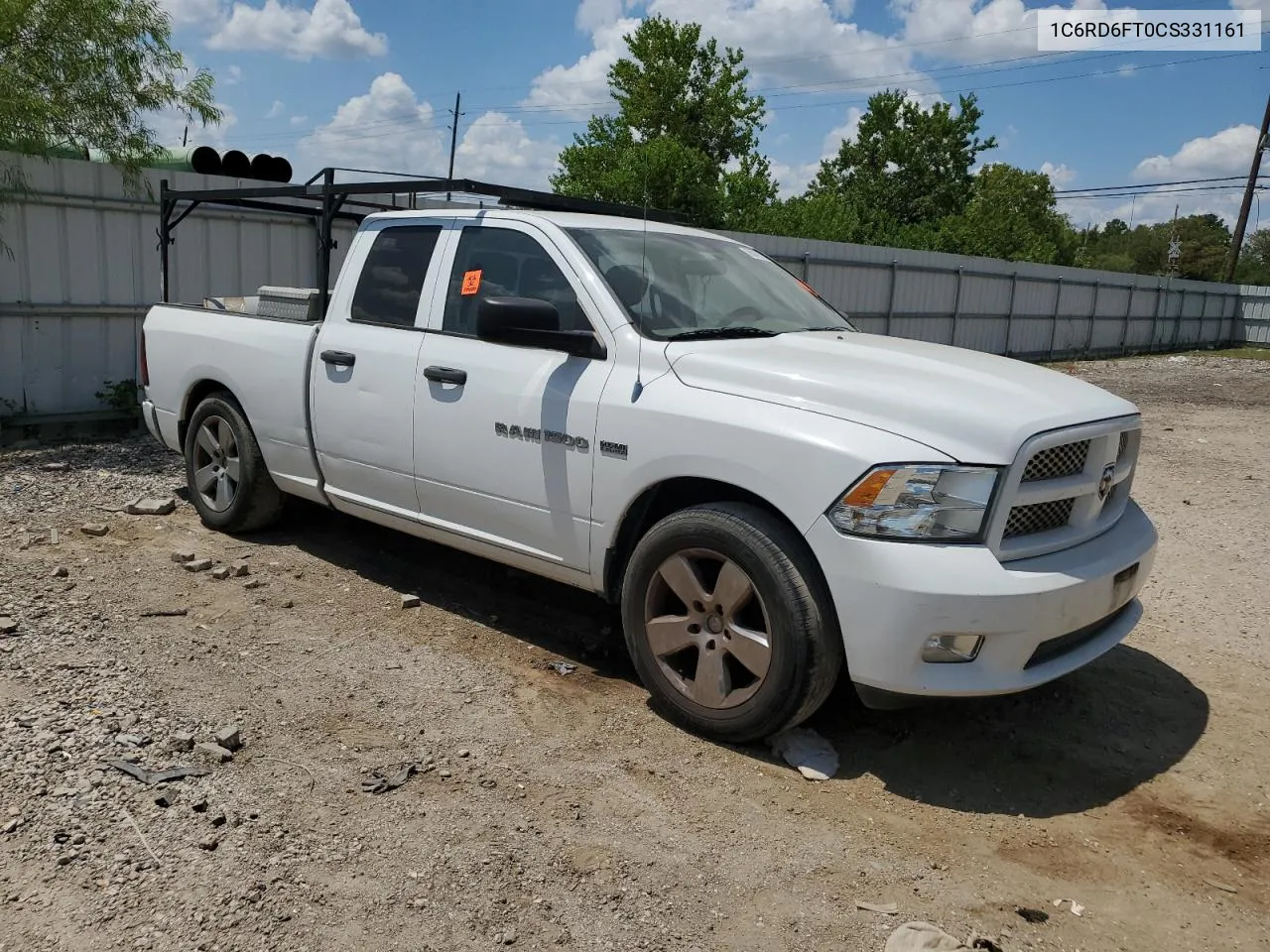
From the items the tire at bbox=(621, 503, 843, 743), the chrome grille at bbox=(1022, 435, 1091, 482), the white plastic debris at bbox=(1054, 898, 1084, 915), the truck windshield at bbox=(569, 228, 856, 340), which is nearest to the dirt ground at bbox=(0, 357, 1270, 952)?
the white plastic debris at bbox=(1054, 898, 1084, 915)

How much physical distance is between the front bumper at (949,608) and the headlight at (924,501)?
0.06 m

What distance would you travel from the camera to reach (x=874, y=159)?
49.6 meters

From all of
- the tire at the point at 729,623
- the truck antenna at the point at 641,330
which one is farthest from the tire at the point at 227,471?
the tire at the point at 729,623

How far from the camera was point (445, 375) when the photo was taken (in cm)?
482

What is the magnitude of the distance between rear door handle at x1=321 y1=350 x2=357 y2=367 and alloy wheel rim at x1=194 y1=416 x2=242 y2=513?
116cm

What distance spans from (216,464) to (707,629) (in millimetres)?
3826

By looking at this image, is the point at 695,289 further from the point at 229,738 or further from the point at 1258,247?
the point at 1258,247

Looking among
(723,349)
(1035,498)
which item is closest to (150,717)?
(723,349)

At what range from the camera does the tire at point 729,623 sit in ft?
12.0

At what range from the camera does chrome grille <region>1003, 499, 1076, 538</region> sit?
363 centimetres

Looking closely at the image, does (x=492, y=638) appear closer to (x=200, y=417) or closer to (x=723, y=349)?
(x=723, y=349)

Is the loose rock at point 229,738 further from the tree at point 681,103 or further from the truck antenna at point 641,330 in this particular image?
the tree at point 681,103

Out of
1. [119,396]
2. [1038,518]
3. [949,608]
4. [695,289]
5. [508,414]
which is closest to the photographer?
[949,608]

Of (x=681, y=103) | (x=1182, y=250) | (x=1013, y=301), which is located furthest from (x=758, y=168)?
(x=1182, y=250)
